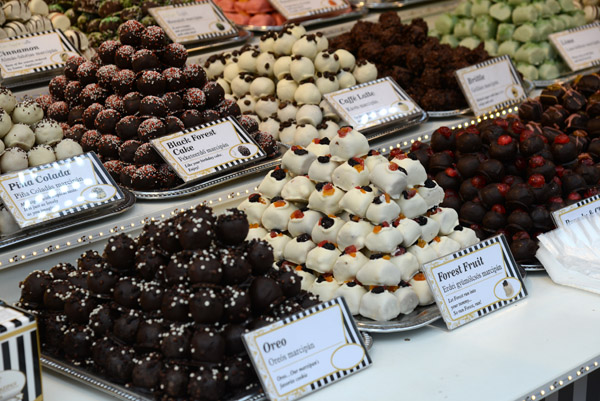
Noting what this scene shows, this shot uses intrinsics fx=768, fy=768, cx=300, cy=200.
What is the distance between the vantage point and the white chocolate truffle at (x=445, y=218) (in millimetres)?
1993

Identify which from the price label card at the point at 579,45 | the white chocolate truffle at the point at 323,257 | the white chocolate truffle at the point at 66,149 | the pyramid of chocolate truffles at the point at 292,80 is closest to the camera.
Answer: the white chocolate truffle at the point at 323,257

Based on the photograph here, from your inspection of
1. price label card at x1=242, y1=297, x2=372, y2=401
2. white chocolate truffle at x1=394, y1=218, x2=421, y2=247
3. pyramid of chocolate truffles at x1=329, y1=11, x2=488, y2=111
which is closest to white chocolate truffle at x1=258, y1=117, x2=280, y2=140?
pyramid of chocolate truffles at x1=329, y1=11, x2=488, y2=111

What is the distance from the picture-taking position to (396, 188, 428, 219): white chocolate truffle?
191 cm

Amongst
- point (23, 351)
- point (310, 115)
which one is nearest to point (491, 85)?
point (310, 115)

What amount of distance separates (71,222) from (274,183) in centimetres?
57

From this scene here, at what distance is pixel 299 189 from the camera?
78.1 inches

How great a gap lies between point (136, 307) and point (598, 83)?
6.27 ft

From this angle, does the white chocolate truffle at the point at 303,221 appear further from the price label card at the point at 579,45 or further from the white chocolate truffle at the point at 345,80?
the price label card at the point at 579,45

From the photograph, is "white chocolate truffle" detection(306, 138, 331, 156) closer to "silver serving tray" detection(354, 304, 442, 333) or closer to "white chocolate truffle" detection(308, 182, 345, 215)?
"white chocolate truffle" detection(308, 182, 345, 215)

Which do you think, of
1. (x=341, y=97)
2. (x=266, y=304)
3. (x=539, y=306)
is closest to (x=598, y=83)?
(x=341, y=97)

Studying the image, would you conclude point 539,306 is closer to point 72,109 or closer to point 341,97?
point 341,97

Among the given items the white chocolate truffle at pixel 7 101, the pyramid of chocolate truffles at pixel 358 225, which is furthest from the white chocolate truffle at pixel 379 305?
the white chocolate truffle at pixel 7 101

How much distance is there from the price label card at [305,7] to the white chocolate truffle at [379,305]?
1996 mm

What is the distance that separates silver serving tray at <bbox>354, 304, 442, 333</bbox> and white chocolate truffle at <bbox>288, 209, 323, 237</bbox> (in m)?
0.27
